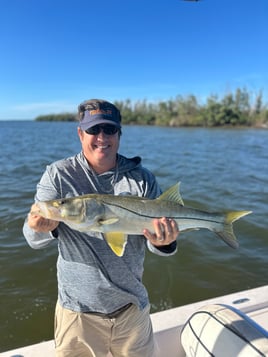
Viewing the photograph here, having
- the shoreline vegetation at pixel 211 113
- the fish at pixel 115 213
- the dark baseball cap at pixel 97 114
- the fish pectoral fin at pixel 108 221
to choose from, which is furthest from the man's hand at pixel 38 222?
the shoreline vegetation at pixel 211 113

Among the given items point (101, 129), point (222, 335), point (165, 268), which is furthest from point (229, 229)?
point (165, 268)

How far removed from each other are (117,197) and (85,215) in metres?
0.28

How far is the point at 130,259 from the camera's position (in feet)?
8.90

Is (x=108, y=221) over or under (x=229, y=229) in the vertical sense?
over

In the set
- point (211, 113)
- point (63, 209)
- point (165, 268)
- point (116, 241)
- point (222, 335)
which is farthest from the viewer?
point (211, 113)

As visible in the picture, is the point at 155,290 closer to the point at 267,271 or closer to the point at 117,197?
the point at 267,271

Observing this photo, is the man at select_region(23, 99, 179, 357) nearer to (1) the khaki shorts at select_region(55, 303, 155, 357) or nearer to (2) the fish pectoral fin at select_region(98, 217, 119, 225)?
(1) the khaki shorts at select_region(55, 303, 155, 357)

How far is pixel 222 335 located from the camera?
2723mm

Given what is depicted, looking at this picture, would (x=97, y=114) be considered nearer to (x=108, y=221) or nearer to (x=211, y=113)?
(x=108, y=221)

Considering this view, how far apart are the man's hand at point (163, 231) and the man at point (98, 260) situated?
1 centimetres

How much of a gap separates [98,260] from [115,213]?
505mm

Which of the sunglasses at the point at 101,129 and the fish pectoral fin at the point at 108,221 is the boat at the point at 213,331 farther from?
the sunglasses at the point at 101,129

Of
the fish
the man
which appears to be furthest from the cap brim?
the fish

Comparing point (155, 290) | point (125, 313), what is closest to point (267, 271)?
point (155, 290)
